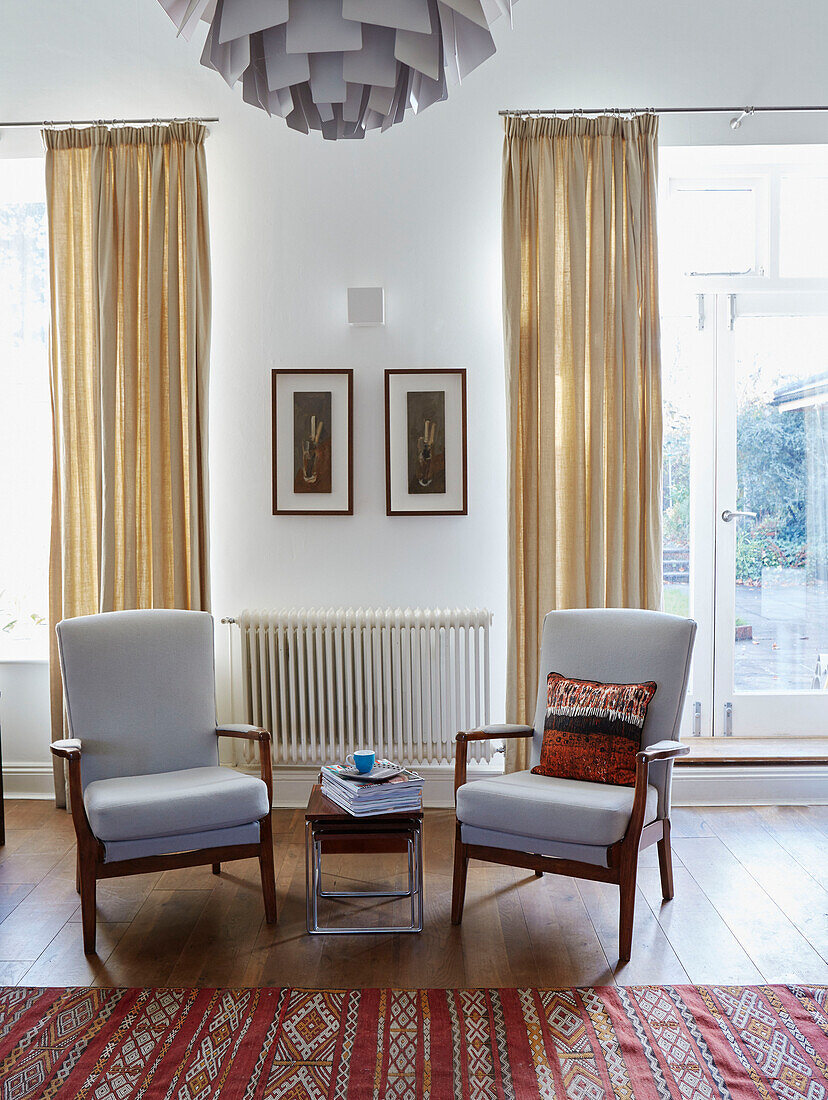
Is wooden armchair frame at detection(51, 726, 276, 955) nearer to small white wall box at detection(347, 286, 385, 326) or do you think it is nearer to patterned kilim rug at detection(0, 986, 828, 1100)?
patterned kilim rug at detection(0, 986, 828, 1100)

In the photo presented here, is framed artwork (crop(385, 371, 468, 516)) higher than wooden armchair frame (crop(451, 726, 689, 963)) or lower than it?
higher

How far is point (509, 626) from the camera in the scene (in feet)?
12.2

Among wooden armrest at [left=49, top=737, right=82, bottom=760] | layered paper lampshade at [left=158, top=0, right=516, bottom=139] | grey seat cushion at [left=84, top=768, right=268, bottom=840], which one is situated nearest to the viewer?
layered paper lampshade at [left=158, top=0, right=516, bottom=139]

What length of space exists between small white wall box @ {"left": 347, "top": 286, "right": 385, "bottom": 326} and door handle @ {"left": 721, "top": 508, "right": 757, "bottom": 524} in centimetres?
186

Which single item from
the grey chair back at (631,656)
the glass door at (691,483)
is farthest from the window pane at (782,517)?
the grey chair back at (631,656)

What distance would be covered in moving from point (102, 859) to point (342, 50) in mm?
2257

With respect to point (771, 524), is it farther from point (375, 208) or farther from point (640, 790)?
point (375, 208)

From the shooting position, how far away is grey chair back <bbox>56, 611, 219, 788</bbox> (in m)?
2.93

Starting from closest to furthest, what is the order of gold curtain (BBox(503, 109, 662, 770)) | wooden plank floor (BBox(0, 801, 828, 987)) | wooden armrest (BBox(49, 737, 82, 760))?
wooden plank floor (BBox(0, 801, 828, 987)) → wooden armrest (BBox(49, 737, 82, 760)) → gold curtain (BBox(503, 109, 662, 770))

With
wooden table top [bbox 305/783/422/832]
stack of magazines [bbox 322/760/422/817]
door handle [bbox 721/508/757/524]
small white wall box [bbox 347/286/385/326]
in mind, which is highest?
small white wall box [bbox 347/286/385/326]

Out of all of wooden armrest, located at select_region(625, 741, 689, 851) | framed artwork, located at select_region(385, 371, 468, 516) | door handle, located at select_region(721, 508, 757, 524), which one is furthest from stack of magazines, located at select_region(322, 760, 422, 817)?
door handle, located at select_region(721, 508, 757, 524)

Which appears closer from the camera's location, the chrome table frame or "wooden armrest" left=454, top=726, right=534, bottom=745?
the chrome table frame

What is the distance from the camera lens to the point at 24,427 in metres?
4.17

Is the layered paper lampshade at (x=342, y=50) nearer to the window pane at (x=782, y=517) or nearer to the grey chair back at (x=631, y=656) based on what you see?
the grey chair back at (x=631, y=656)
